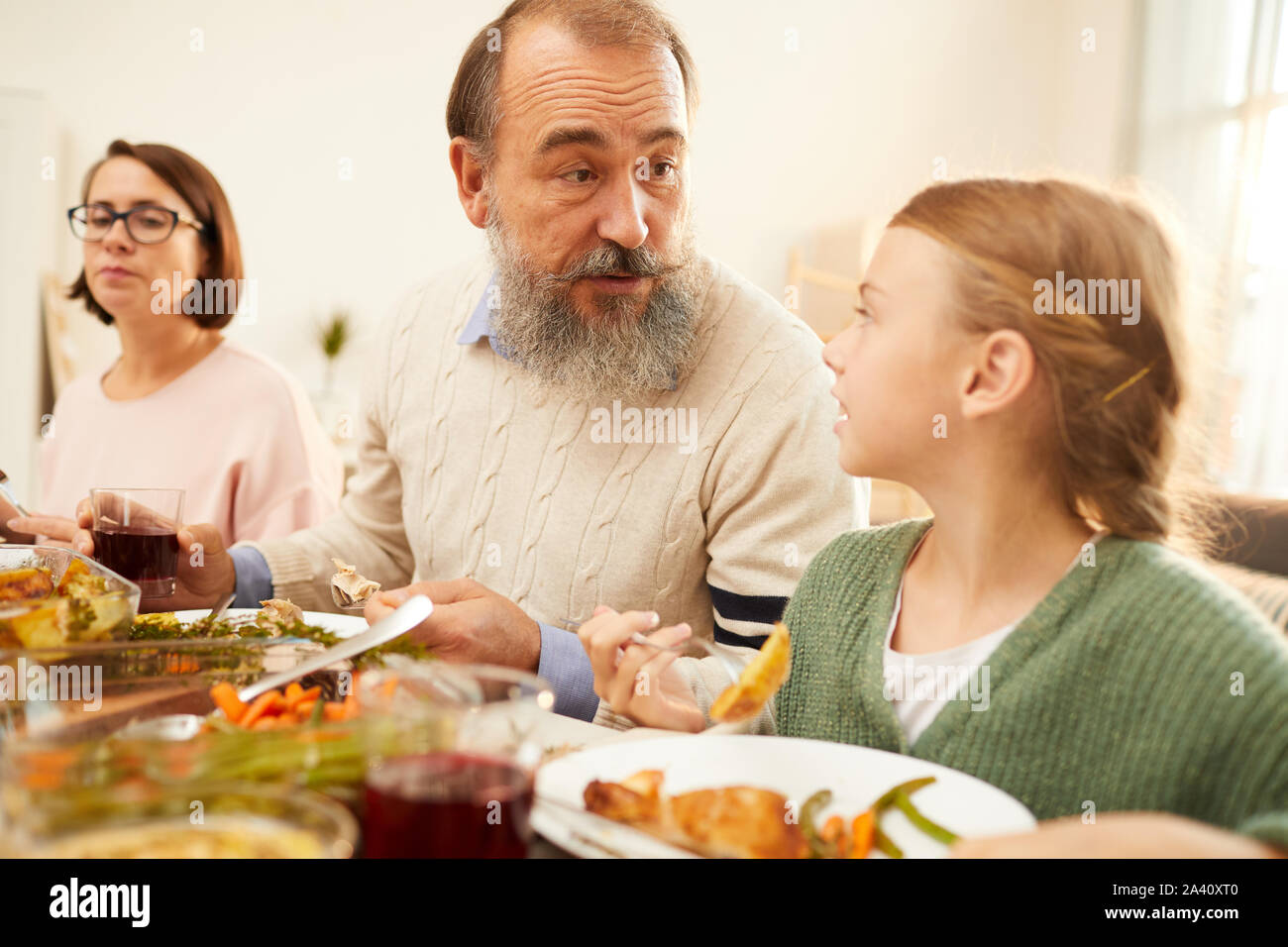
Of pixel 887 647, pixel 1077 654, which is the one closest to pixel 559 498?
pixel 887 647

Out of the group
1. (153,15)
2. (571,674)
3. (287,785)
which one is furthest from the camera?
(153,15)

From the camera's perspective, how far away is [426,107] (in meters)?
4.68

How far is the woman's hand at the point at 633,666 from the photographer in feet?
3.34

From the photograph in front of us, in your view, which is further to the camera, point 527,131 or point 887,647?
point 527,131

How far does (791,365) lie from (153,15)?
12.5 feet

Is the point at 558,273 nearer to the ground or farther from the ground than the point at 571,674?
farther from the ground

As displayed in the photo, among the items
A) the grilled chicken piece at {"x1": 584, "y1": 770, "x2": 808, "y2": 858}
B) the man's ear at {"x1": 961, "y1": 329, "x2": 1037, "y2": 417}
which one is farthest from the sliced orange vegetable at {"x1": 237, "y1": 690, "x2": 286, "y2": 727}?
the man's ear at {"x1": 961, "y1": 329, "x2": 1037, "y2": 417}

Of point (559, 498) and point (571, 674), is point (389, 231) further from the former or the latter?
point (571, 674)

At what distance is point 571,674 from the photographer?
141cm

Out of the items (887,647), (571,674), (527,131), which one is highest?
(527,131)

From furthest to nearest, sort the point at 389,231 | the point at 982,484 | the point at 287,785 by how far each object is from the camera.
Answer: the point at 389,231, the point at 982,484, the point at 287,785

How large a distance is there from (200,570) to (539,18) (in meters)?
1.06

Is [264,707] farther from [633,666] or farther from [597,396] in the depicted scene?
[597,396]

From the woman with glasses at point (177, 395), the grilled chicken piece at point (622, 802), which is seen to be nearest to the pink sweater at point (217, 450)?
the woman with glasses at point (177, 395)
